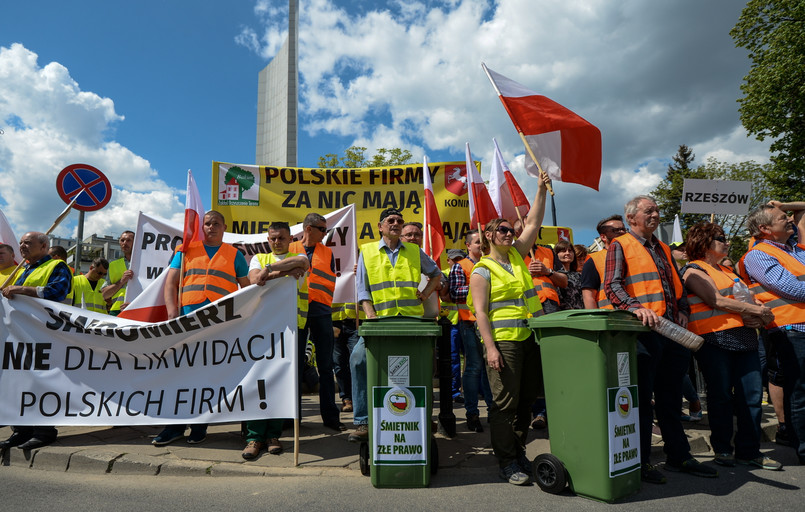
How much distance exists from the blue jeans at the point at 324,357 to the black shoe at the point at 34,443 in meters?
2.28

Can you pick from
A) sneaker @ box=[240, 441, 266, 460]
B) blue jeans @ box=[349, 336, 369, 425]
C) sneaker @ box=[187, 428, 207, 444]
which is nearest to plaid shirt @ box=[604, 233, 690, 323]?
blue jeans @ box=[349, 336, 369, 425]

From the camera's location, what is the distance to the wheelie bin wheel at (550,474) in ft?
10.9

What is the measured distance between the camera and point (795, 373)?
162 inches

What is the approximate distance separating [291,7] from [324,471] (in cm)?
6178

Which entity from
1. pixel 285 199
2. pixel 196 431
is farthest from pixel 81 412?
pixel 285 199

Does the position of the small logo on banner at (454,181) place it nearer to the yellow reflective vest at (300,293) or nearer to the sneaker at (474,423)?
the yellow reflective vest at (300,293)

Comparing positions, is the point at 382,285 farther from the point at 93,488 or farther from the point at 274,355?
the point at 93,488

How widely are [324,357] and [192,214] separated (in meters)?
1.99

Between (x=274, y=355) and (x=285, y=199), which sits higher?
(x=285, y=199)

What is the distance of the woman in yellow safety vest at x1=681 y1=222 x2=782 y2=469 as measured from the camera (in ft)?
13.0

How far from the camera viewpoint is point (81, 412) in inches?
175

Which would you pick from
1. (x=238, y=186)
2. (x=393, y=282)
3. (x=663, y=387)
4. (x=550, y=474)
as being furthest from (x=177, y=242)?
(x=663, y=387)

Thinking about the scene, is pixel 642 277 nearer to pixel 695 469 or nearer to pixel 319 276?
pixel 695 469

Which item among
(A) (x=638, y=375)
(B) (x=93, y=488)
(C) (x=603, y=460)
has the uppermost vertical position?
(A) (x=638, y=375)
